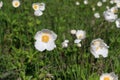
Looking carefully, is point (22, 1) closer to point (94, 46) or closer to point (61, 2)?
point (61, 2)

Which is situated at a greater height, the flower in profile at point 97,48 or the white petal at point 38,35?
the white petal at point 38,35

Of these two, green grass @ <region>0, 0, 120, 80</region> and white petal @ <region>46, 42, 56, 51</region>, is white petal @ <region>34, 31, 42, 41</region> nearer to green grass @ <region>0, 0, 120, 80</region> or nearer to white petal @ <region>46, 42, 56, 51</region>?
white petal @ <region>46, 42, 56, 51</region>

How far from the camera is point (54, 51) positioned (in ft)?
11.3

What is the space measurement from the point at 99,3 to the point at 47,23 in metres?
1.94

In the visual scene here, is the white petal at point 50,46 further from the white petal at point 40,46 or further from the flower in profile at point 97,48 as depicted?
the flower in profile at point 97,48

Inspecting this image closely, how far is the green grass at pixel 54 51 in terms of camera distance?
3.13m

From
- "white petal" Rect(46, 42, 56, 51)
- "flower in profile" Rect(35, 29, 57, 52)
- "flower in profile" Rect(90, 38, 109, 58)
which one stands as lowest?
"flower in profile" Rect(90, 38, 109, 58)

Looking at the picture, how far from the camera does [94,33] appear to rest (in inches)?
171

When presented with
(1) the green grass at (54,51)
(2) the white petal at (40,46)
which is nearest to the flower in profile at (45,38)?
(2) the white petal at (40,46)

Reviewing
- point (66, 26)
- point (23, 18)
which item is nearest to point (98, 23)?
point (66, 26)

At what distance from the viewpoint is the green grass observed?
123 inches

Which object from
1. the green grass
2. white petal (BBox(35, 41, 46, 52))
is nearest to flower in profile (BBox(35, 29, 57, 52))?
white petal (BBox(35, 41, 46, 52))

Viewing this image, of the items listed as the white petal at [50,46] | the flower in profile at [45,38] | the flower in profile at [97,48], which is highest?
the flower in profile at [45,38]

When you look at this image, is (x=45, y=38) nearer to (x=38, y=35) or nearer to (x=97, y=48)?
(x=38, y=35)
